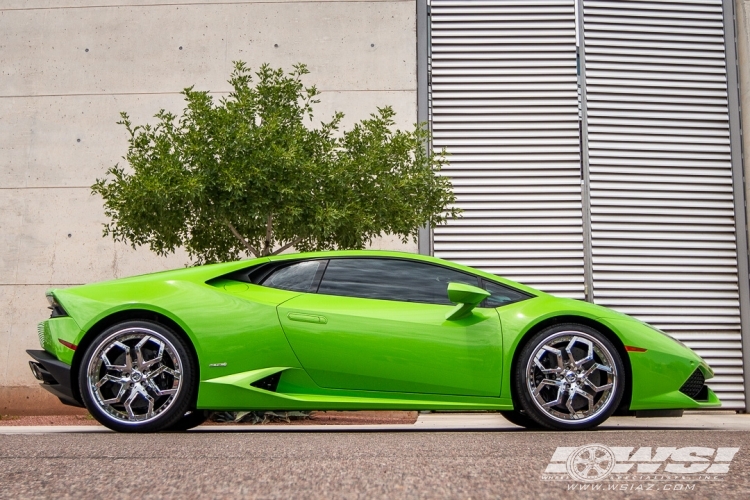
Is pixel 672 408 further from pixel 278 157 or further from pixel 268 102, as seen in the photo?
pixel 268 102

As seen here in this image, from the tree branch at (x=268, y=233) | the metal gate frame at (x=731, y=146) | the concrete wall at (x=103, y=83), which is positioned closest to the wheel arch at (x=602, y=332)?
the tree branch at (x=268, y=233)

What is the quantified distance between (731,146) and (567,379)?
8.15m

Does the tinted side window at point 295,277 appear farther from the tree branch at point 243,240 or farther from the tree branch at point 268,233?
the tree branch at point 243,240

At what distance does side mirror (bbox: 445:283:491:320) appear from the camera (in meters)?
4.81

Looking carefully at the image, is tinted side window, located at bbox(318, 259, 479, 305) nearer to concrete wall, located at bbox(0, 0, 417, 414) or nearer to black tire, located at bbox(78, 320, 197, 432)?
black tire, located at bbox(78, 320, 197, 432)

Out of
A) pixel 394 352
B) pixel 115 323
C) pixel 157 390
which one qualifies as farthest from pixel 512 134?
pixel 157 390

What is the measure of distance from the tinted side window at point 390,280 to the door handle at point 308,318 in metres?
0.22

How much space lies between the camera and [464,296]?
4.84 m

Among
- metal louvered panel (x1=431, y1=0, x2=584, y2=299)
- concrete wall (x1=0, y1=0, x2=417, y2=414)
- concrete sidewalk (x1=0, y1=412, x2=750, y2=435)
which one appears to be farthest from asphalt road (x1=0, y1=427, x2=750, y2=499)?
concrete wall (x1=0, y1=0, x2=417, y2=414)

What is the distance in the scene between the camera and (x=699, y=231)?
11.6m

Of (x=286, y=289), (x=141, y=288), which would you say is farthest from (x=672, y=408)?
(x=141, y=288)

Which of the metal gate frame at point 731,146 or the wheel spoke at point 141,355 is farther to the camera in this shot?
A: the metal gate frame at point 731,146

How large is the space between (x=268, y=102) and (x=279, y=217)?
1.31 m

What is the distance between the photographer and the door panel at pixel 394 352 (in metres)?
4.89
